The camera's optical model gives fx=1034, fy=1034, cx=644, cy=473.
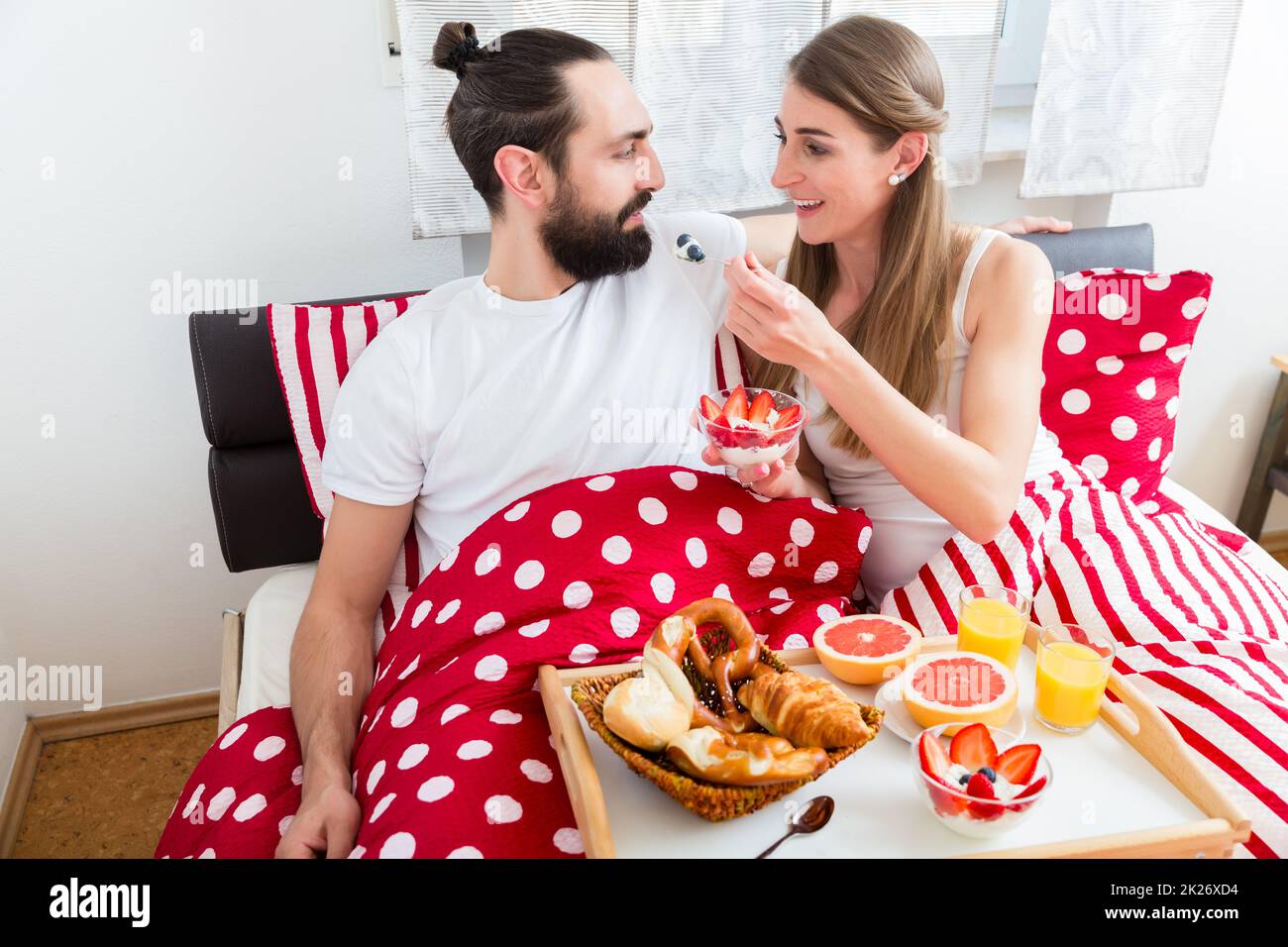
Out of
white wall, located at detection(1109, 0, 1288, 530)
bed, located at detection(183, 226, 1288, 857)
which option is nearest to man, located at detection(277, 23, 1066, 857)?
bed, located at detection(183, 226, 1288, 857)

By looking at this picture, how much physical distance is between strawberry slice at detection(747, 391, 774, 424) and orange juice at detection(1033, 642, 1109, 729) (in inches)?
17.4

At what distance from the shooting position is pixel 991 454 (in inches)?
55.6

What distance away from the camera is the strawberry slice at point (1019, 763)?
911mm

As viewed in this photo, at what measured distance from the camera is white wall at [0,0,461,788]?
1674mm

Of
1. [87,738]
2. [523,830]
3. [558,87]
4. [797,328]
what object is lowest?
[87,738]

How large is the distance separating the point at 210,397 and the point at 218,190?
366 mm

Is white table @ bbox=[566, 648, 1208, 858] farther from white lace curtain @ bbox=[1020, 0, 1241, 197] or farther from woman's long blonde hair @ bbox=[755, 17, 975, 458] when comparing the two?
white lace curtain @ bbox=[1020, 0, 1241, 197]

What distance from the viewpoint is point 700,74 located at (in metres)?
1.87

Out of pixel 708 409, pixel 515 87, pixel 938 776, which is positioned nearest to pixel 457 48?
pixel 515 87

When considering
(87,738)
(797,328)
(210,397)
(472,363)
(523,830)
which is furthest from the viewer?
(87,738)

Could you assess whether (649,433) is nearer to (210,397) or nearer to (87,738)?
(210,397)

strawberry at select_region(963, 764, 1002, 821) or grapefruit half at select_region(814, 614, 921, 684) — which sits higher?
strawberry at select_region(963, 764, 1002, 821)

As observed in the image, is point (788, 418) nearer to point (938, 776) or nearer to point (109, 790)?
point (938, 776)
